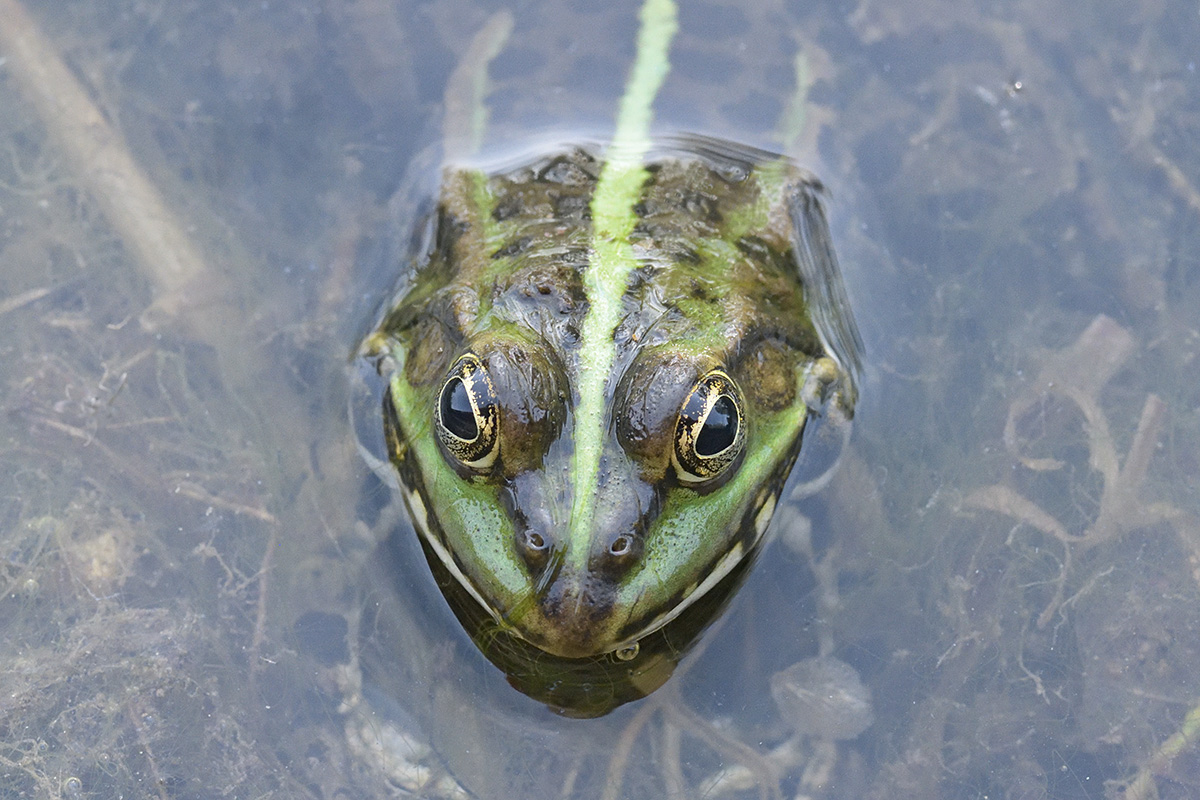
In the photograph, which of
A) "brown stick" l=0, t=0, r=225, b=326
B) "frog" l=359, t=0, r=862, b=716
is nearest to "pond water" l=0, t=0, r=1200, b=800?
"brown stick" l=0, t=0, r=225, b=326

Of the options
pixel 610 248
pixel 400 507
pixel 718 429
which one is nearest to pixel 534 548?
pixel 718 429

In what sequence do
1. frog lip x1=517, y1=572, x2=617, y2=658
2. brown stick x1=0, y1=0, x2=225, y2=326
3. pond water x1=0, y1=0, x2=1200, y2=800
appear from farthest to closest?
1. brown stick x1=0, y1=0, x2=225, y2=326
2. pond water x1=0, y1=0, x2=1200, y2=800
3. frog lip x1=517, y1=572, x2=617, y2=658

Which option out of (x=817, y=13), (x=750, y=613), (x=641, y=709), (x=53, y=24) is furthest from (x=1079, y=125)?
(x=53, y=24)

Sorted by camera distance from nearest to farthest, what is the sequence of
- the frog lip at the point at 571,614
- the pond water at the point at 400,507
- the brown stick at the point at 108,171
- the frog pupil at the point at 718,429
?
1. the frog lip at the point at 571,614
2. the frog pupil at the point at 718,429
3. the pond water at the point at 400,507
4. the brown stick at the point at 108,171

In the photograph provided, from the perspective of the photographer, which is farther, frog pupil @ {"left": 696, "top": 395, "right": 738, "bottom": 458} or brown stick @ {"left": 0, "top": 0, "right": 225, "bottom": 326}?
brown stick @ {"left": 0, "top": 0, "right": 225, "bottom": 326}

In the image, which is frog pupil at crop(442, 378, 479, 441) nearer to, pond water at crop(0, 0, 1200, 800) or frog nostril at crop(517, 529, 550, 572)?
frog nostril at crop(517, 529, 550, 572)

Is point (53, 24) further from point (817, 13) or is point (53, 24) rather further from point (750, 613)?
point (750, 613)

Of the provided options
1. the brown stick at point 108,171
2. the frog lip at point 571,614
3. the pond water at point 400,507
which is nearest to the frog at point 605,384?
the frog lip at point 571,614

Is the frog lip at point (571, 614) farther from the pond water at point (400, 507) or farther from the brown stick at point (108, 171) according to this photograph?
the brown stick at point (108, 171)

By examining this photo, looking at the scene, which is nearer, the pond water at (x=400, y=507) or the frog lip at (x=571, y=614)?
the frog lip at (x=571, y=614)
